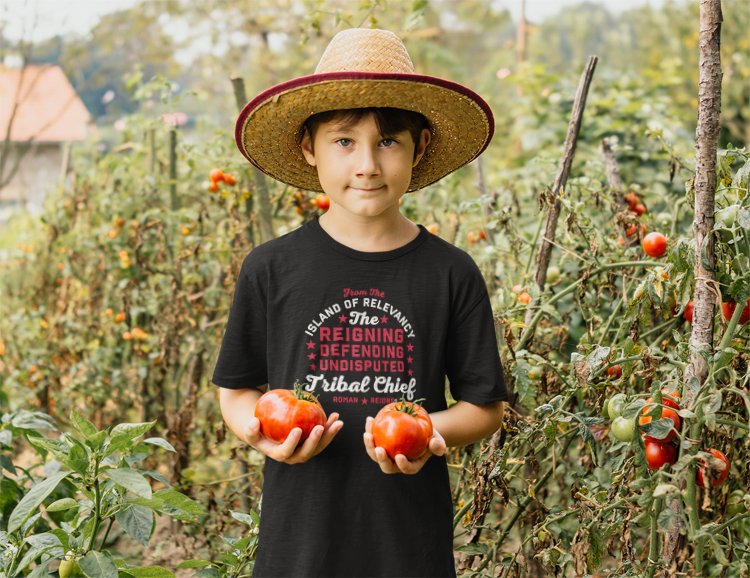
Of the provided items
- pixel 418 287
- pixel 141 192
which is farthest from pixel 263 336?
pixel 141 192

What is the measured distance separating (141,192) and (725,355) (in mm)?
2505

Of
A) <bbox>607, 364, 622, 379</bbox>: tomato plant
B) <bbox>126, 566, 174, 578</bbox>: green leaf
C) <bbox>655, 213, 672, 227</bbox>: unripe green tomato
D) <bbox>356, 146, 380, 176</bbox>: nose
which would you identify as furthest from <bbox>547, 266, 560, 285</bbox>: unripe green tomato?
<bbox>126, 566, 174, 578</bbox>: green leaf

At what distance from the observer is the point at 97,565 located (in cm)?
154

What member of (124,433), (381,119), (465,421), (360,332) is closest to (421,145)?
(381,119)

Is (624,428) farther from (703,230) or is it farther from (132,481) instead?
(132,481)

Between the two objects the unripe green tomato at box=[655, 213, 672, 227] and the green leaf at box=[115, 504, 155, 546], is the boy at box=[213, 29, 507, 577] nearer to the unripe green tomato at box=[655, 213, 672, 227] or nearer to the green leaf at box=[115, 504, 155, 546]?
the green leaf at box=[115, 504, 155, 546]

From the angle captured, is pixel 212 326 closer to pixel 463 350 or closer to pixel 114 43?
pixel 463 350

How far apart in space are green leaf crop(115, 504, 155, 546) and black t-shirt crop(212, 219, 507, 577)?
278 mm

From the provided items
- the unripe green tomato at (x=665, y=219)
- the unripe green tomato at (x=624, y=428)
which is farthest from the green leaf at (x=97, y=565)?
the unripe green tomato at (x=665, y=219)

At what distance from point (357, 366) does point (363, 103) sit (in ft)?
1.43

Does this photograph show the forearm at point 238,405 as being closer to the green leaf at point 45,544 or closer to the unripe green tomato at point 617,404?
the green leaf at point 45,544

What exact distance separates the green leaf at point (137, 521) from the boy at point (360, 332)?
274 mm

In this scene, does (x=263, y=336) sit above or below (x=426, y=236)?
below

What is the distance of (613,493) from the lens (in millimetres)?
1662
